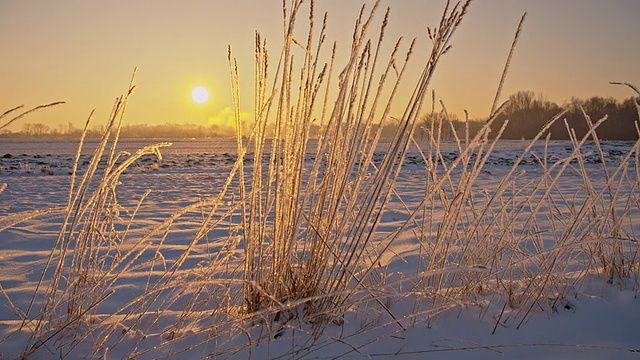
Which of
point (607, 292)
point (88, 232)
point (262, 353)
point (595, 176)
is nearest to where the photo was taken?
point (262, 353)

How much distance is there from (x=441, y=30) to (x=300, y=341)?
102 centimetres

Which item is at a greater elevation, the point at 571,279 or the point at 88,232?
the point at 88,232

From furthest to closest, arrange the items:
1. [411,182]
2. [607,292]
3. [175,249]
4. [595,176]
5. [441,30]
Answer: [595,176], [411,182], [175,249], [607,292], [441,30]

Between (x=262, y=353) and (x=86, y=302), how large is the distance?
84 centimetres

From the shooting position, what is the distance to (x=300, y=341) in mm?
1541

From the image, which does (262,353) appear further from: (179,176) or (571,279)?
(179,176)

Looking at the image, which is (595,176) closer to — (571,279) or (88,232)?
(571,279)

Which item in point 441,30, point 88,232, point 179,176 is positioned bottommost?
point 179,176

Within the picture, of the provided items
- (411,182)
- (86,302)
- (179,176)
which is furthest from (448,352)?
(179,176)

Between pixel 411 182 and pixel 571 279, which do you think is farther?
pixel 411 182

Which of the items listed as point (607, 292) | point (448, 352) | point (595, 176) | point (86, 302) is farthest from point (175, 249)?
point (595, 176)

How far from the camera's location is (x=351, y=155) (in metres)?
1.53

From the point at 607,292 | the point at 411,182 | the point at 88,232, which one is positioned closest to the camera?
the point at 88,232

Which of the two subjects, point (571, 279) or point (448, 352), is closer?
point (448, 352)
